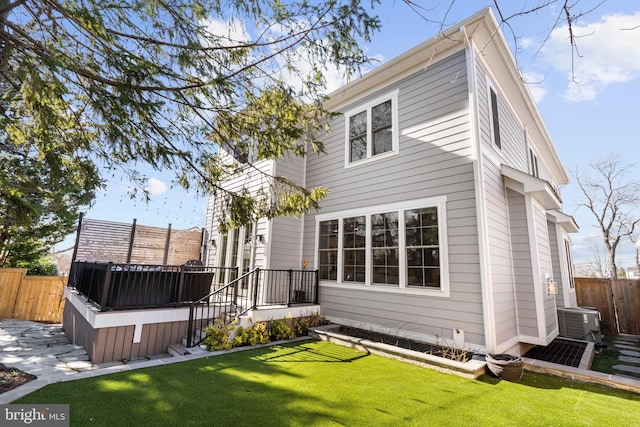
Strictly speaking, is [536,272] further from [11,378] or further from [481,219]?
[11,378]

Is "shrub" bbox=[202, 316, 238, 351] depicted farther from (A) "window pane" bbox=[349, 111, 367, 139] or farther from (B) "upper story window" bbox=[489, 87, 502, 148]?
(B) "upper story window" bbox=[489, 87, 502, 148]

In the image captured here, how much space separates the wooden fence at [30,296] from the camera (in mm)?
8258

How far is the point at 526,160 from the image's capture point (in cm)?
847

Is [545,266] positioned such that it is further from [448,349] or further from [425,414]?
[425,414]

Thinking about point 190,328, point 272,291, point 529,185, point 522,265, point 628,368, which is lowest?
point 628,368

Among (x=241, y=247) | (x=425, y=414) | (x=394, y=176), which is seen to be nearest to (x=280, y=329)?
(x=241, y=247)

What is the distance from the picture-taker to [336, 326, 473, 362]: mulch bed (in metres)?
4.66

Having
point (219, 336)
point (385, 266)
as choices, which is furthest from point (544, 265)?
point (219, 336)

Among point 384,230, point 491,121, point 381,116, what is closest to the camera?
point 491,121

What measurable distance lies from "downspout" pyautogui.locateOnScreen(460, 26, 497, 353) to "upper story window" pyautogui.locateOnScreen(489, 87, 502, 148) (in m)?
1.00

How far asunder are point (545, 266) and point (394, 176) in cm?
378

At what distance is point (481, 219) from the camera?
16.3 ft

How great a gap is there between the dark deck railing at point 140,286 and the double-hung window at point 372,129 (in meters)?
4.52

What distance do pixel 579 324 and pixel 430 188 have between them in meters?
4.89
